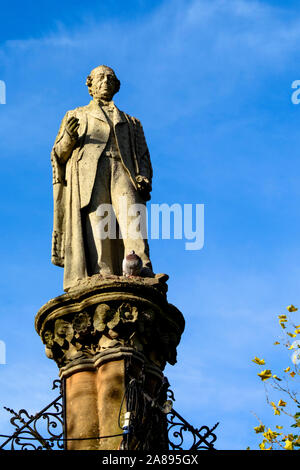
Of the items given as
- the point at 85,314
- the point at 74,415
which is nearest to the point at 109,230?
the point at 85,314

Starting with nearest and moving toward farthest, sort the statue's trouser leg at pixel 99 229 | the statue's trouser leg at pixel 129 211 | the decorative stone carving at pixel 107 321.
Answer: the decorative stone carving at pixel 107 321, the statue's trouser leg at pixel 99 229, the statue's trouser leg at pixel 129 211

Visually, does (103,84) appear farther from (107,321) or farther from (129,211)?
(107,321)

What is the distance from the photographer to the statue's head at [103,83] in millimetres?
14758

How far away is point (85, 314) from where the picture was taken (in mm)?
12664

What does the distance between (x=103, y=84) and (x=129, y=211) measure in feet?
6.59

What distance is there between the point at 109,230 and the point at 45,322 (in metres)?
1.44

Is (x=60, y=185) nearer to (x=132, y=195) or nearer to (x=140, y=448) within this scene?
(x=132, y=195)

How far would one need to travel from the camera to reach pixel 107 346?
12.5 metres

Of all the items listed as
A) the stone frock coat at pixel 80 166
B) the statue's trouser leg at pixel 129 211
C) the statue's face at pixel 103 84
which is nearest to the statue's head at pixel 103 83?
the statue's face at pixel 103 84

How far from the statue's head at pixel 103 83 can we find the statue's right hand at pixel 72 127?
0.92 meters

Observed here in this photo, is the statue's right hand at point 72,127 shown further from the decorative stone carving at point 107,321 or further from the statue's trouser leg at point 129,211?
the decorative stone carving at point 107,321

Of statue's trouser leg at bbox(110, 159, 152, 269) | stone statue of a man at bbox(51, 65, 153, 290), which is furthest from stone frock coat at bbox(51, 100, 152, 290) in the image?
statue's trouser leg at bbox(110, 159, 152, 269)

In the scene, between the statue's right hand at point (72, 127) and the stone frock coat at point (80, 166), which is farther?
the statue's right hand at point (72, 127)

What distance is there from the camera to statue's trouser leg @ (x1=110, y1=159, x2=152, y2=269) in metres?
13.6
